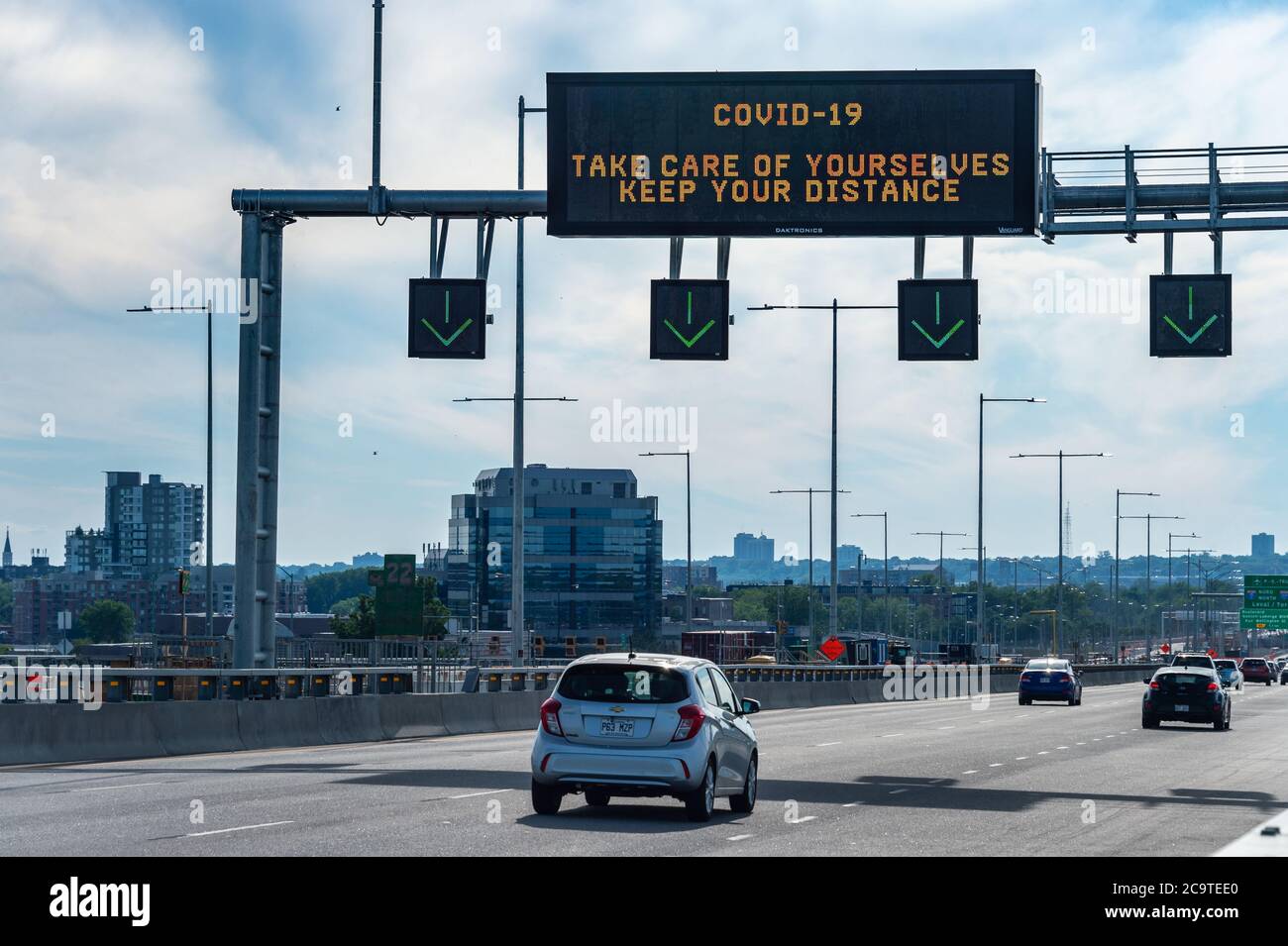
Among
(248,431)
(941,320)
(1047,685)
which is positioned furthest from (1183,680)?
(248,431)

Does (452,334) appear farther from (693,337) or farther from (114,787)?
(114,787)

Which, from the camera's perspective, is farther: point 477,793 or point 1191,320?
point 1191,320

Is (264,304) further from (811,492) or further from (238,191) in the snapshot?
(811,492)

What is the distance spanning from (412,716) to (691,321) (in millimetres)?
11189

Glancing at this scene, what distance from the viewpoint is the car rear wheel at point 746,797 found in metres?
19.6

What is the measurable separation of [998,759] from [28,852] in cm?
1831

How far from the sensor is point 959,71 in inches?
1019

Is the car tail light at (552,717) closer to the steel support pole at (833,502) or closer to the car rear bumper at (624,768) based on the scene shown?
the car rear bumper at (624,768)
